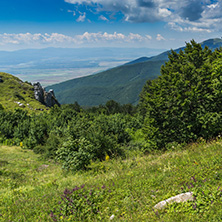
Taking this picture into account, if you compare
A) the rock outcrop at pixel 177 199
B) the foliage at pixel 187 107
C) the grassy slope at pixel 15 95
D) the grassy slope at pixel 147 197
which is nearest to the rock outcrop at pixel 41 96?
the grassy slope at pixel 15 95

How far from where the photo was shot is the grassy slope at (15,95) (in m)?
110

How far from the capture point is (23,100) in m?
121

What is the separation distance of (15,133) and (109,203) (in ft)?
130

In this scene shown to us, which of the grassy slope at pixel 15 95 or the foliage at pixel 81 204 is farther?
the grassy slope at pixel 15 95

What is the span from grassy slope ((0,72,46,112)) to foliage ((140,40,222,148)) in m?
97.0

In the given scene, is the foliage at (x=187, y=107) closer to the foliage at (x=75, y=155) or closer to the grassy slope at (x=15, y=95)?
the foliage at (x=75, y=155)

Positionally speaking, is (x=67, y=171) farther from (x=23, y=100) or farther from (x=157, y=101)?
(x=23, y=100)

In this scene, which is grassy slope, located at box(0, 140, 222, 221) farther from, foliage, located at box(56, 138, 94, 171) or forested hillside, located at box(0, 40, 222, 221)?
foliage, located at box(56, 138, 94, 171)

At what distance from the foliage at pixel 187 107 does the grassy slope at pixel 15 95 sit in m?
97.0

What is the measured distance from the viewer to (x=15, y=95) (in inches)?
4729

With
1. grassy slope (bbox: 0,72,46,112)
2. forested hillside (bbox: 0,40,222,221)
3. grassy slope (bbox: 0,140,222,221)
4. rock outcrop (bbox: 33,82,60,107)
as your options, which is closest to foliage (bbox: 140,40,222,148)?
forested hillside (bbox: 0,40,222,221)

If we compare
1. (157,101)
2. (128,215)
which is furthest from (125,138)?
(128,215)

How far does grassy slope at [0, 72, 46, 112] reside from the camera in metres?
110

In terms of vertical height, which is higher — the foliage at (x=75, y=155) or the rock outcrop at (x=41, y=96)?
the rock outcrop at (x=41, y=96)
